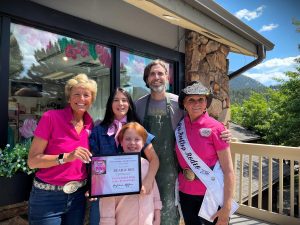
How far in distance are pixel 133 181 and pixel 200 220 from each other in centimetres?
61

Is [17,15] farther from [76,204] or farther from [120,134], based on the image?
[76,204]

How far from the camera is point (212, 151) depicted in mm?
2012

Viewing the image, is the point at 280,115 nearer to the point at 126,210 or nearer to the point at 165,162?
the point at 165,162

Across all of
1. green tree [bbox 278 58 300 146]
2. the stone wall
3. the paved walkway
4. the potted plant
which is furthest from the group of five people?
green tree [bbox 278 58 300 146]

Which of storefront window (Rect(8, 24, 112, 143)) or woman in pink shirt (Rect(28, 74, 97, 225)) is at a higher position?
storefront window (Rect(8, 24, 112, 143))

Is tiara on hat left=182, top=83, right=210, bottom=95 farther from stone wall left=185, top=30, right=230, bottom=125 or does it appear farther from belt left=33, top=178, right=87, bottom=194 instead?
stone wall left=185, top=30, right=230, bottom=125

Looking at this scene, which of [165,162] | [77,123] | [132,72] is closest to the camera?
[77,123]

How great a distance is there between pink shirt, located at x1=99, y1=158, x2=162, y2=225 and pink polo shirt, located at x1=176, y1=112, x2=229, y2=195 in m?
0.35

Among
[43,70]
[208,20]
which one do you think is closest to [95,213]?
[43,70]

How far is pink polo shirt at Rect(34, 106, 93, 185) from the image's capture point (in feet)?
5.84

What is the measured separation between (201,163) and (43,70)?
1.98 m

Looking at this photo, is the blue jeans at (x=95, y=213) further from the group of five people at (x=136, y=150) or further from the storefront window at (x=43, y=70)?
the storefront window at (x=43, y=70)

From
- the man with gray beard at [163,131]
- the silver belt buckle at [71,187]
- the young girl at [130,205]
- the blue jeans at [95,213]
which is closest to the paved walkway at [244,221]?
the man with gray beard at [163,131]

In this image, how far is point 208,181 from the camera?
6.50ft
